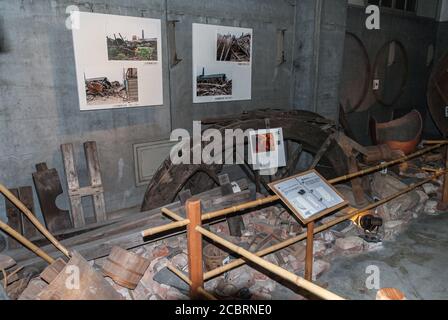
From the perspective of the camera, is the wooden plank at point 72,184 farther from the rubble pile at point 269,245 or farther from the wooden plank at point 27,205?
the rubble pile at point 269,245

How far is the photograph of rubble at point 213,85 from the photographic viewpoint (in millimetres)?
5688

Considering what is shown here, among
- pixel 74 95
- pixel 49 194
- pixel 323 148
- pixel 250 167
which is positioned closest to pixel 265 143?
pixel 250 167

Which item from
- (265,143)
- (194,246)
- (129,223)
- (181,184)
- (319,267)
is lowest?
(319,267)

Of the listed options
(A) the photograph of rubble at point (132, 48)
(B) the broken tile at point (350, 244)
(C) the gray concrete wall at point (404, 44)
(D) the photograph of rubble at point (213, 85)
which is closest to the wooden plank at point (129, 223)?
(B) the broken tile at point (350, 244)

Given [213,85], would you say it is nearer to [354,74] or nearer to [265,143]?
[265,143]

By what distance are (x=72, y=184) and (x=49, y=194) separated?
30 centimetres

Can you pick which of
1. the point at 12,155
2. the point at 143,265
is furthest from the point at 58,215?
the point at 143,265

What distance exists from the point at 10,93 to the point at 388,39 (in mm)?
9142

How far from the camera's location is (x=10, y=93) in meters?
4.21

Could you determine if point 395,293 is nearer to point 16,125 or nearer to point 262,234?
point 262,234

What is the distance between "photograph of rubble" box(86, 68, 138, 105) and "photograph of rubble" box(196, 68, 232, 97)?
1.12 meters

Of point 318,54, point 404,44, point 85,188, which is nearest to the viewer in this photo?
point 85,188

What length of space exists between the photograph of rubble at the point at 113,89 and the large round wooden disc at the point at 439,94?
28.2 ft

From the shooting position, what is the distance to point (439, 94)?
32.0ft
